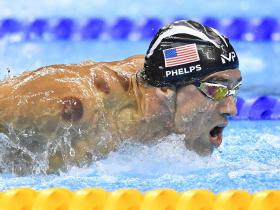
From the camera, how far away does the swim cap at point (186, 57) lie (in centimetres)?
332

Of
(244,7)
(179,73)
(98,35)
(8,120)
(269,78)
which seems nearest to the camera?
(8,120)

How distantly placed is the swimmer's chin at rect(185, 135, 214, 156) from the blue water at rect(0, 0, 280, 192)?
0.03 meters

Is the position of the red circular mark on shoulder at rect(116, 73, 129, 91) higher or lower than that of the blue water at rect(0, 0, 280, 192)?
higher

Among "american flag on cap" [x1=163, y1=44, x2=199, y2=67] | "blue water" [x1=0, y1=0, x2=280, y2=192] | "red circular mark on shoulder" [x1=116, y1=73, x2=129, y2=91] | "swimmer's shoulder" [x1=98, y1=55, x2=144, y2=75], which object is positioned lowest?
"blue water" [x1=0, y1=0, x2=280, y2=192]

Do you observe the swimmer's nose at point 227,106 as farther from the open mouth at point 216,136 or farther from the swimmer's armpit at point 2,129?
the swimmer's armpit at point 2,129

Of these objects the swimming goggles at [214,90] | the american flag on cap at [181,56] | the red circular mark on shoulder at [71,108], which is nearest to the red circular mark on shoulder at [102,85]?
the red circular mark on shoulder at [71,108]

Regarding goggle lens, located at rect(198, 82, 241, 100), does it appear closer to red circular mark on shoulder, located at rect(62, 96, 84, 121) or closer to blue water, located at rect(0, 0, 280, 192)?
blue water, located at rect(0, 0, 280, 192)

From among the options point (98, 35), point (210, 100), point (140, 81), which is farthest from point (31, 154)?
point (98, 35)

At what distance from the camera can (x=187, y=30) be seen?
3348mm

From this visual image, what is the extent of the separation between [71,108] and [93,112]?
10 cm

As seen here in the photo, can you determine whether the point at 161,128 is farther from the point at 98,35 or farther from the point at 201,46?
the point at 98,35

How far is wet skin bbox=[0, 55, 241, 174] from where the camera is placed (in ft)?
10.2

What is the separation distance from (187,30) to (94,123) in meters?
0.56

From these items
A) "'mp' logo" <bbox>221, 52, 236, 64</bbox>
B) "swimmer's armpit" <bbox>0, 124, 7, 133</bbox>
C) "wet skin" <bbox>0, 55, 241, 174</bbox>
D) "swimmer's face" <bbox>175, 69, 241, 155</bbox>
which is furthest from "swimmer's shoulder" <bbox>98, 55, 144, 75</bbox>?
"swimmer's armpit" <bbox>0, 124, 7, 133</bbox>
